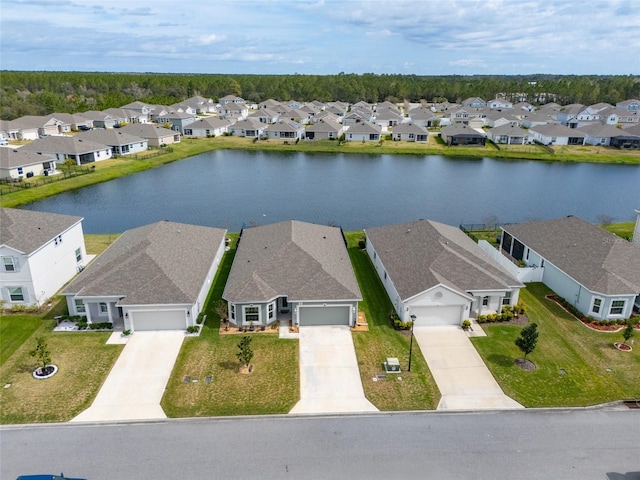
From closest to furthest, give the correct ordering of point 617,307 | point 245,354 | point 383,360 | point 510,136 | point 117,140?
point 245,354 < point 383,360 < point 617,307 < point 117,140 < point 510,136

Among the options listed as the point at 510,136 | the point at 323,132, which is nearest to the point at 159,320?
the point at 323,132

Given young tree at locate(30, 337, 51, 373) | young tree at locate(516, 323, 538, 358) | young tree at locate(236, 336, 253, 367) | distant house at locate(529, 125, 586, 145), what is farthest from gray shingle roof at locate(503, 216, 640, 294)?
distant house at locate(529, 125, 586, 145)

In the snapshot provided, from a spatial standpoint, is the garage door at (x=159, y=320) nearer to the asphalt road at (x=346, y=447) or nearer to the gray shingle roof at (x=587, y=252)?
the asphalt road at (x=346, y=447)

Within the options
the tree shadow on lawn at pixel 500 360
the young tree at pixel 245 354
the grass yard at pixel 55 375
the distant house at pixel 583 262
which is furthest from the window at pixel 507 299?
the grass yard at pixel 55 375

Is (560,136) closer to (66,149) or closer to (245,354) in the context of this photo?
(66,149)

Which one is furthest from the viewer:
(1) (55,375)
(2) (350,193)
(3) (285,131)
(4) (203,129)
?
(4) (203,129)
